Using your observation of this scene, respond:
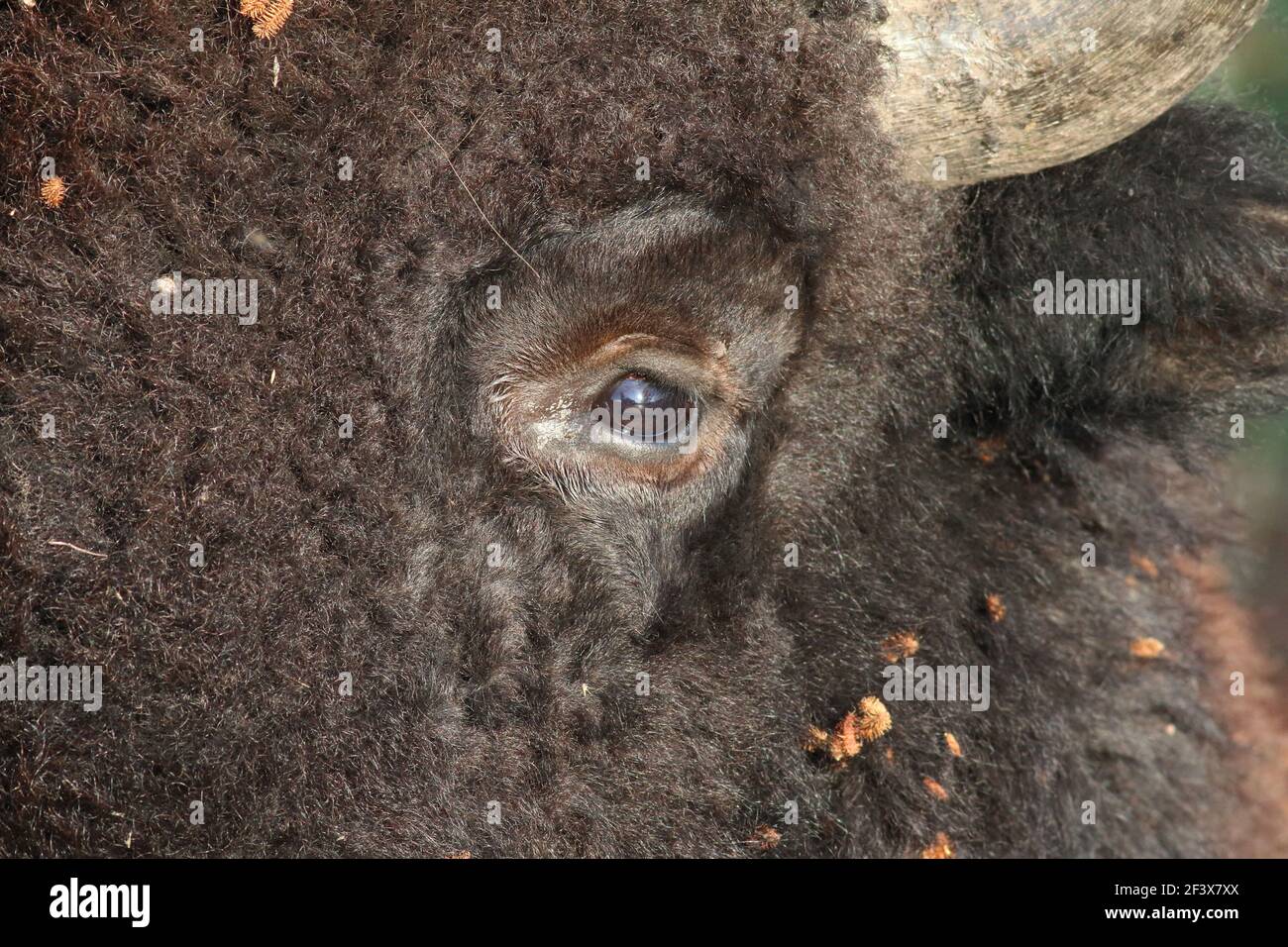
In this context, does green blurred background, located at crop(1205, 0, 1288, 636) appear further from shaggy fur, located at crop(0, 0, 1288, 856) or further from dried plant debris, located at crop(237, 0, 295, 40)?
dried plant debris, located at crop(237, 0, 295, 40)

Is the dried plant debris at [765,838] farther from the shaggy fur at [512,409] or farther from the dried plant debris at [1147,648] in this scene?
the dried plant debris at [1147,648]

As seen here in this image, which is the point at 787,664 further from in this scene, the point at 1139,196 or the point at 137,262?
the point at 137,262

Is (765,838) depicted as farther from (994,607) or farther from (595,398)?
(595,398)

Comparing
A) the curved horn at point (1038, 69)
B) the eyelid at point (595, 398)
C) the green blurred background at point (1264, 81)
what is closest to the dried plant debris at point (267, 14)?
the eyelid at point (595, 398)

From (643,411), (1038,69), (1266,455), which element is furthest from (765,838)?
(1266,455)

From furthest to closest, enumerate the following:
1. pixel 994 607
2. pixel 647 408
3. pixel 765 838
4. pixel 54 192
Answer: pixel 994 607, pixel 765 838, pixel 647 408, pixel 54 192
